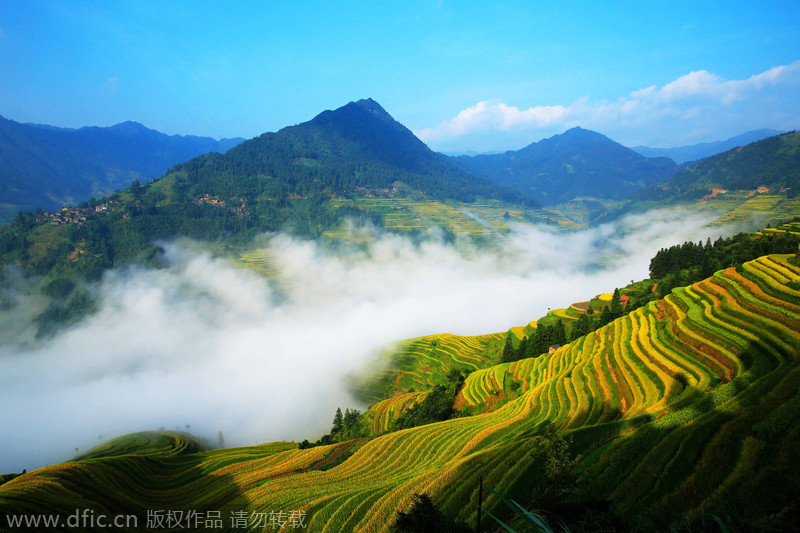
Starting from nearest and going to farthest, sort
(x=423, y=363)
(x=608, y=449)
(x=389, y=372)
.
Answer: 1. (x=608, y=449)
2. (x=423, y=363)
3. (x=389, y=372)

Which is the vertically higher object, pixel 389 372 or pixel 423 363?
pixel 423 363

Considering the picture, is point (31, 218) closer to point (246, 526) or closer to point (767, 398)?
point (246, 526)

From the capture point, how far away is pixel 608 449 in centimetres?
1321

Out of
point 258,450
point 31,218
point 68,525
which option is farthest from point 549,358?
point 31,218

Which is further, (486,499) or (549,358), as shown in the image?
(549,358)

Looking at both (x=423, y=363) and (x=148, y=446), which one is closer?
(x=148, y=446)

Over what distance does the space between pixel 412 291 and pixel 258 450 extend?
6198 inches

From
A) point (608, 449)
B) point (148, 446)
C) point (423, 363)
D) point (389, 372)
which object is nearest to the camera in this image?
point (608, 449)

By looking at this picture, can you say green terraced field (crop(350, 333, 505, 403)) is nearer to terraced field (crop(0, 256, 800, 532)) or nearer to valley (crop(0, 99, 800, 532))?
valley (crop(0, 99, 800, 532))

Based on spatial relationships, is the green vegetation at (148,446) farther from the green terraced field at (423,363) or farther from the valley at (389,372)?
the green terraced field at (423,363)

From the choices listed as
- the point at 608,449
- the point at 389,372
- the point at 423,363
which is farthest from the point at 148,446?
the point at 608,449

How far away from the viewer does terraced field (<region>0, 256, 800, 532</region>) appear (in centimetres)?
944

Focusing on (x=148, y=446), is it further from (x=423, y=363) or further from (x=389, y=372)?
(x=423, y=363)

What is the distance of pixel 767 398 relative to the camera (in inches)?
457
